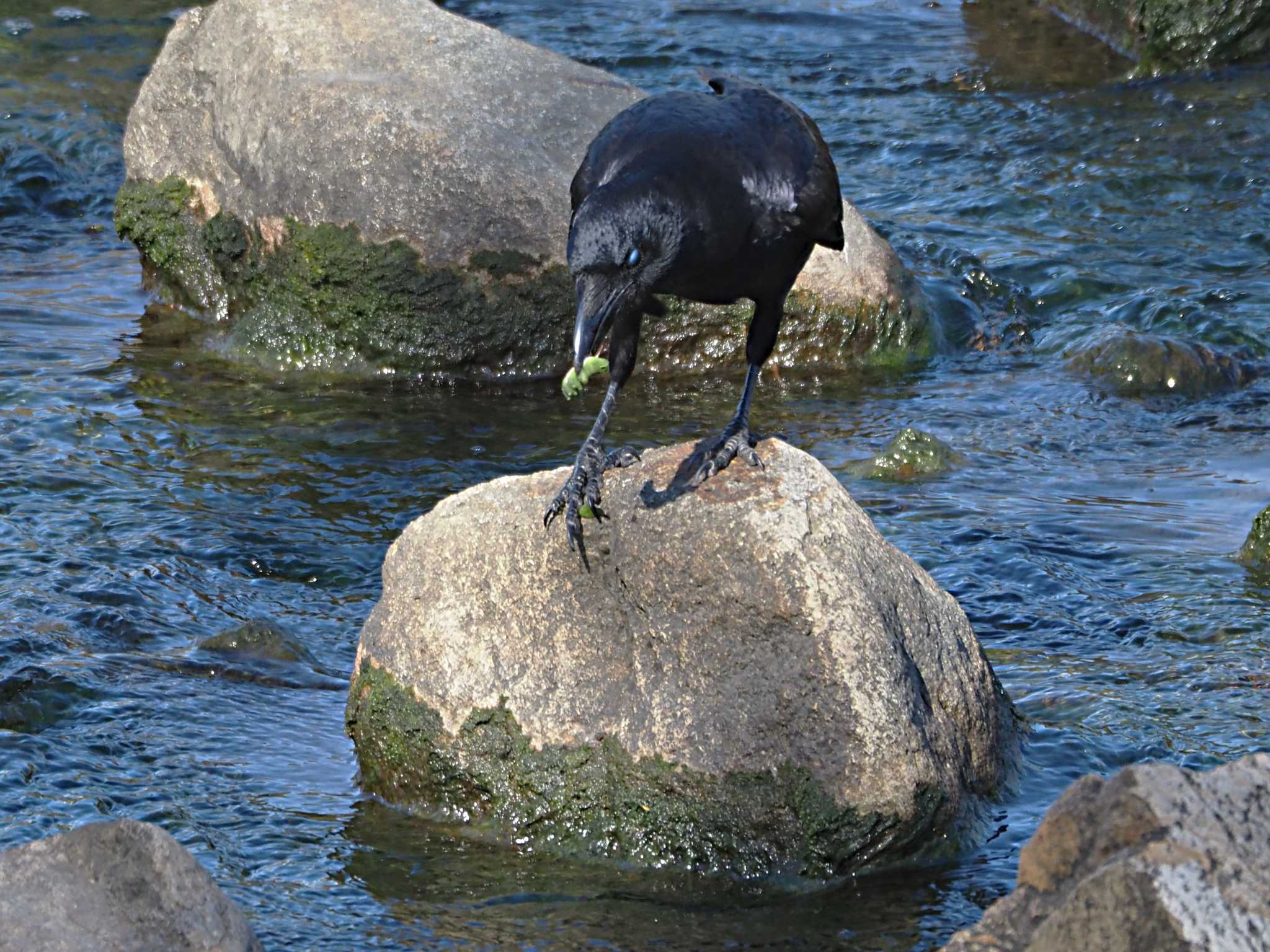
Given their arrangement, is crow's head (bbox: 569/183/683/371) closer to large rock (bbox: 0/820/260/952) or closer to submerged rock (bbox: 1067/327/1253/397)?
large rock (bbox: 0/820/260/952)

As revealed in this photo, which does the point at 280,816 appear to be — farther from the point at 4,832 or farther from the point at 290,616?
the point at 290,616

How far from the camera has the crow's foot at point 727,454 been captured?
15.3 ft

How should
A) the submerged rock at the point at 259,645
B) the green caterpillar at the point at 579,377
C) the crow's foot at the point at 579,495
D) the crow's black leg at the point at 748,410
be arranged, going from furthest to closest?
the submerged rock at the point at 259,645 < the crow's black leg at the point at 748,410 < the crow's foot at the point at 579,495 < the green caterpillar at the point at 579,377

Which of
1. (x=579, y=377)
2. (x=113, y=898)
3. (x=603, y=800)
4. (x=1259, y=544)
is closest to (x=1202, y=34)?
(x=1259, y=544)

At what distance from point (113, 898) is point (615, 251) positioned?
195cm

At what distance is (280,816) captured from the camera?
4.59 m

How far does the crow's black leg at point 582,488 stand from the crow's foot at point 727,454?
9.7 inches

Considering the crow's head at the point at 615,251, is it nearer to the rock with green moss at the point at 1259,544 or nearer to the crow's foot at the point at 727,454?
the crow's foot at the point at 727,454


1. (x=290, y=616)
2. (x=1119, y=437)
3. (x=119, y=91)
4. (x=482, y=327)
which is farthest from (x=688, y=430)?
(x=119, y=91)

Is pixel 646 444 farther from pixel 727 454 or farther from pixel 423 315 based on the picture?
pixel 727 454

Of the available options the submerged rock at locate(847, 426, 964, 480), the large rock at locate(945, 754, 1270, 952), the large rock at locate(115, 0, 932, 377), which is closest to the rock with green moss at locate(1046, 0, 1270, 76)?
the large rock at locate(115, 0, 932, 377)

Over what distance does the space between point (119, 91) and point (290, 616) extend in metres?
8.45

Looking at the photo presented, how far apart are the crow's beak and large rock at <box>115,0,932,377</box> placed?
4039 mm

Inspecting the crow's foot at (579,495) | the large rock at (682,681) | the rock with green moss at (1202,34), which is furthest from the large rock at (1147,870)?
the rock with green moss at (1202,34)
